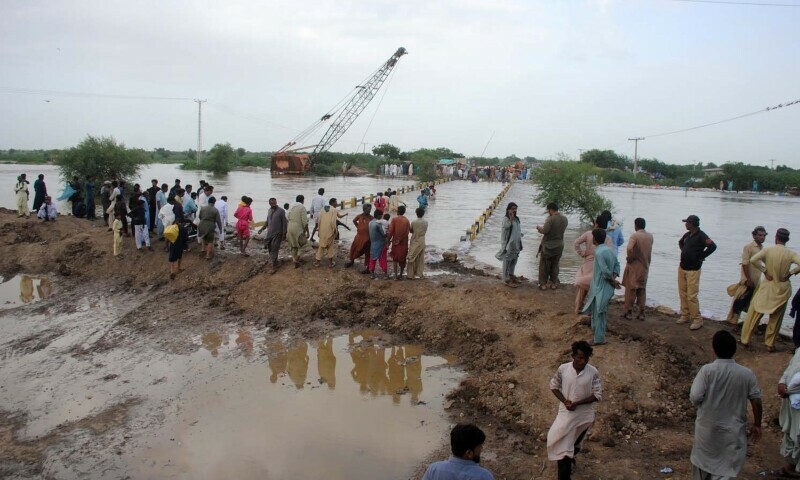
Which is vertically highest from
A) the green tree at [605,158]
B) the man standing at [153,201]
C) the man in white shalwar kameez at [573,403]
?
the green tree at [605,158]

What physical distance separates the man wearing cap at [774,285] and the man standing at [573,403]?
11.5ft

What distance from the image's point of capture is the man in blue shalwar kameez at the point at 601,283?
6203mm

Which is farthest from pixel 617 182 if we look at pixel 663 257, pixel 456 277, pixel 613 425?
pixel 613 425

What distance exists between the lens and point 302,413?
617cm

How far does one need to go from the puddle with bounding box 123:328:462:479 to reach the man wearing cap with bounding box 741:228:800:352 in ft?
12.3

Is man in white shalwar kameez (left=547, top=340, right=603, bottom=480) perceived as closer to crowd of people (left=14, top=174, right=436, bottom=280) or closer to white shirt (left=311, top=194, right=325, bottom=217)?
crowd of people (left=14, top=174, right=436, bottom=280)

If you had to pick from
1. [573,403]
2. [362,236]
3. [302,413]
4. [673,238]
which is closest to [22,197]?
[362,236]

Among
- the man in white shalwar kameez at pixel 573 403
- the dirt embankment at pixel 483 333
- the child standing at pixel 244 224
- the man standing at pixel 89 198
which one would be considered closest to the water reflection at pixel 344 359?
the dirt embankment at pixel 483 333

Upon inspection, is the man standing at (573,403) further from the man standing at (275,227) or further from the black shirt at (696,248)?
the man standing at (275,227)

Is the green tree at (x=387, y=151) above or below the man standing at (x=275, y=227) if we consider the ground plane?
above

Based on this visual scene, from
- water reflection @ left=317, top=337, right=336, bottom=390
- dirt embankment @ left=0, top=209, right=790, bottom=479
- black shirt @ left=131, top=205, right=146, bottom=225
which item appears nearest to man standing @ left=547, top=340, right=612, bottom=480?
dirt embankment @ left=0, top=209, right=790, bottom=479

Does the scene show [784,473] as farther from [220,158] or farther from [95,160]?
[220,158]

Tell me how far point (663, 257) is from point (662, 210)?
1923cm

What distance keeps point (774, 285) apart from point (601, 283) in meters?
2.10
